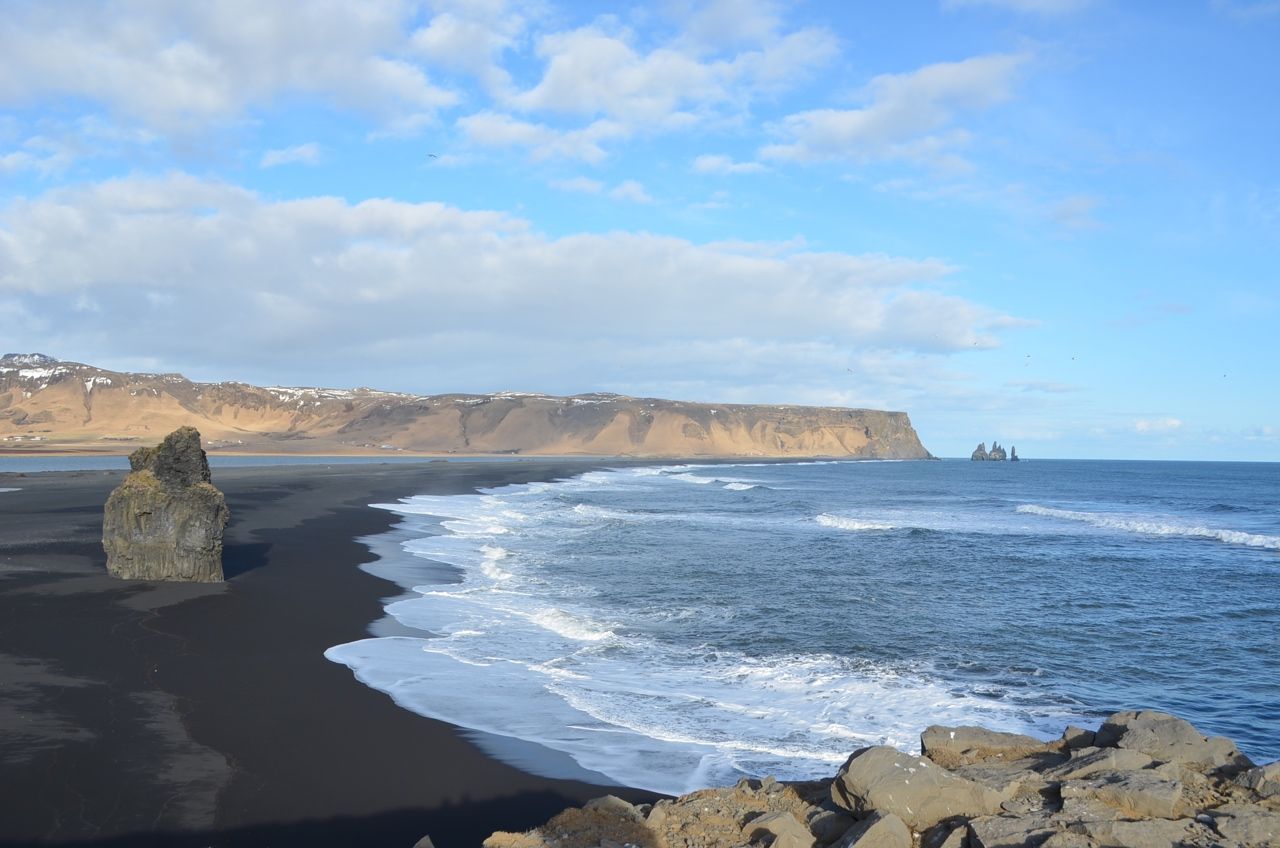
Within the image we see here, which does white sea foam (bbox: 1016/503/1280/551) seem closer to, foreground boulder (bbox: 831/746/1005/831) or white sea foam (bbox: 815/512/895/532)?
white sea foam (bbox: 815/512/895/532)

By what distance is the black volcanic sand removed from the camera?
643 centimetres

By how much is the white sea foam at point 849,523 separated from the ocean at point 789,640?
177 cm

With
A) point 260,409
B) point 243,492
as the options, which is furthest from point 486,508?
point 260,409

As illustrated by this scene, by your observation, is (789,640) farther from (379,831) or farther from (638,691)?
(379,831)

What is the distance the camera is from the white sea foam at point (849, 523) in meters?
33.2

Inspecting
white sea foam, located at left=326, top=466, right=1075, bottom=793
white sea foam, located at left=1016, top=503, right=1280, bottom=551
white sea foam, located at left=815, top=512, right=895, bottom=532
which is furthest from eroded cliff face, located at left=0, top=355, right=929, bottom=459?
white sea foam, located at left=326, top=466, right=1075, bottom=793

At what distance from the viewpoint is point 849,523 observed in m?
34.9

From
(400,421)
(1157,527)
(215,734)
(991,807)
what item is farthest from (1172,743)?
(400,421)

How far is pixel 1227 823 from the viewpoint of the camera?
4992 mm

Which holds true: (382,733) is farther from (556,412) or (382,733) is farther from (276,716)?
(556,412)

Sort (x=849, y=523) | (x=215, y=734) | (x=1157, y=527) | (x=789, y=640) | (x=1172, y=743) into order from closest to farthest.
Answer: (x=1172, y=743), (x=215, y=734), (x=789, y=640), (x=849, y=523), (x=1157, y=527)

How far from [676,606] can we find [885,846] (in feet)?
38.5

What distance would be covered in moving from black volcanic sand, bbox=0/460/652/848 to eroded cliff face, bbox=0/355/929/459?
100m

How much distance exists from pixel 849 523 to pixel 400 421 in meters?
130
